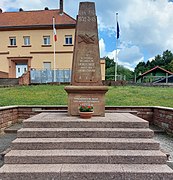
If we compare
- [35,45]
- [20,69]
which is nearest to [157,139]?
[35,45]

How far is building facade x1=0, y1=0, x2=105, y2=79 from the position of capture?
74.4 feet

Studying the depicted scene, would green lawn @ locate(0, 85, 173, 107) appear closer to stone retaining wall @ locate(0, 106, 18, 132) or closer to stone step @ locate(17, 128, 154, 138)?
stone retaining wall @ locate(0, 106, 18, 132)

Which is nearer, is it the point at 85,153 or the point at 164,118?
the point at 85,153

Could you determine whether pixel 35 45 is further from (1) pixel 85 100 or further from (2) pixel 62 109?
(1) pixel 85 100

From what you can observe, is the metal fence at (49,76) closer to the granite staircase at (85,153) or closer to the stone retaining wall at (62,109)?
the stone retaining wall at (62,109)

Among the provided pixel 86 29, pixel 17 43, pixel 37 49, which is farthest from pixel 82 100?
pixel 17 43

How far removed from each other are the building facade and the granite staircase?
18.7 meters

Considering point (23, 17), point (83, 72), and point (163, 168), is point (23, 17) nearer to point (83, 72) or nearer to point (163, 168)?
point (83, 72)

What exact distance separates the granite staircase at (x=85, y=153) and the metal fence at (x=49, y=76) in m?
15.7

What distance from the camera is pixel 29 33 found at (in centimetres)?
2316

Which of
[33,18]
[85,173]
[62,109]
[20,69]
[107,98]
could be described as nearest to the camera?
[85,173]

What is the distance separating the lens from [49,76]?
793 inches

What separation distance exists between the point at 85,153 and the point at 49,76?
17.2m

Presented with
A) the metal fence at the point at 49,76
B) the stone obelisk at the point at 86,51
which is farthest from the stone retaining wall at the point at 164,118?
the metal fence at the point at 49,76
